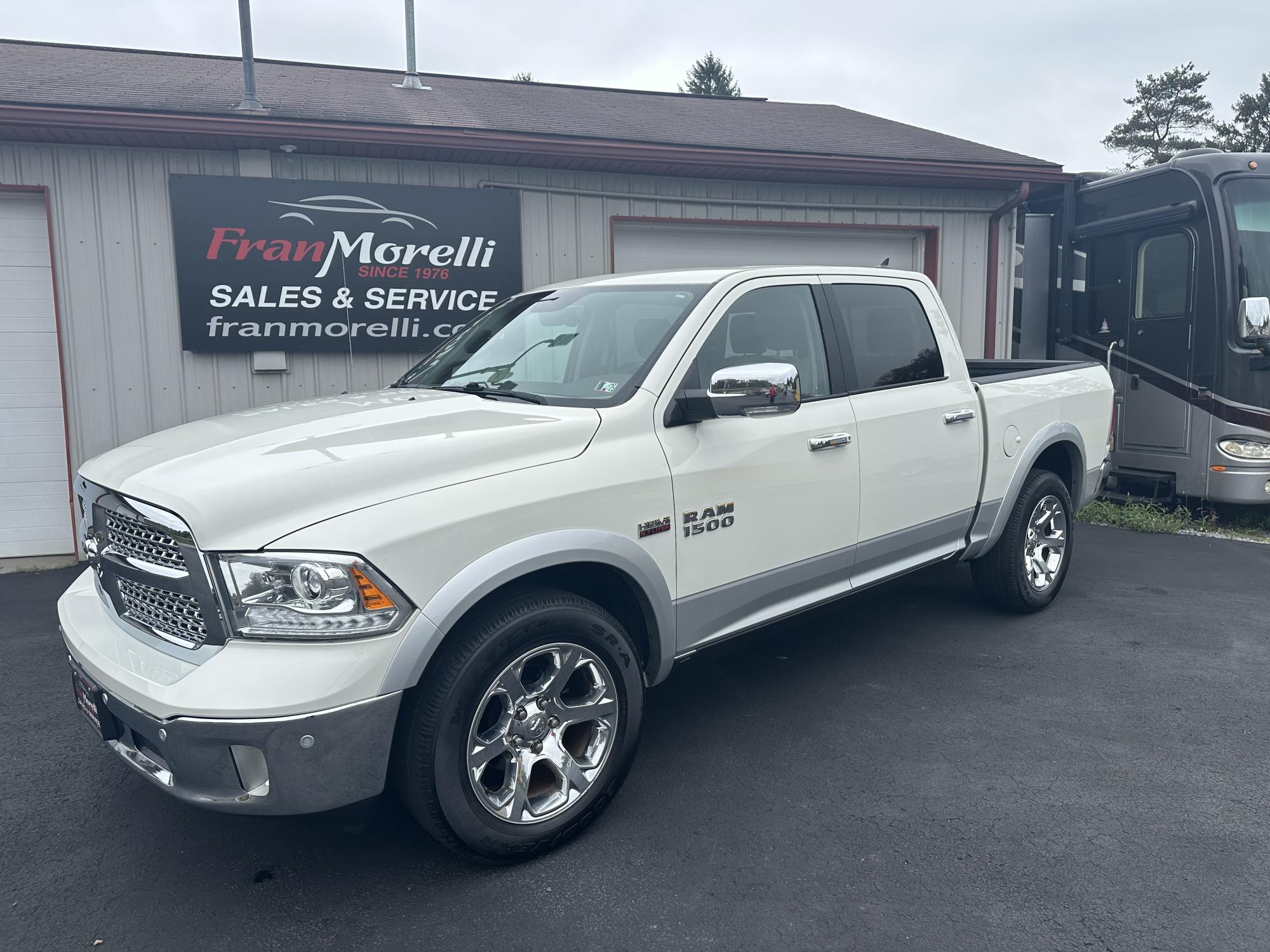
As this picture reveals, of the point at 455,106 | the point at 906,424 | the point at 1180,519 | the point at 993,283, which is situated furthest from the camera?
the point at 993,283

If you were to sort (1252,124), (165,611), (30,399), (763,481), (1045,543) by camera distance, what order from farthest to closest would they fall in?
(1252,124) < (30,399) < (1045,543) < (763,481) < (165,611)

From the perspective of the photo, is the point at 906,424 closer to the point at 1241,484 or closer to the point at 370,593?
the point at 370,593

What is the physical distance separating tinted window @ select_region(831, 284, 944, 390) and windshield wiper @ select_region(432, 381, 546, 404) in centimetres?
157

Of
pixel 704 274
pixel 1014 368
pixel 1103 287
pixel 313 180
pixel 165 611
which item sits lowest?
pixel 165 611

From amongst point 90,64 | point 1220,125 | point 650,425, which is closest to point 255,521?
point 650,425

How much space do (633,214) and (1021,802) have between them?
21.2ft

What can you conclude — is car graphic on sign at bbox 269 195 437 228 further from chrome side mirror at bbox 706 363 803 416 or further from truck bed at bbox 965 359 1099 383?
chrome side mirror at bbox 706 363 803 416

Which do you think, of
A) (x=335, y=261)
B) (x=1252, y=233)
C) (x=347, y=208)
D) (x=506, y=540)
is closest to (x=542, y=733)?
(x=506, y=540)

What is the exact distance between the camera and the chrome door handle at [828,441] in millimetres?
3850

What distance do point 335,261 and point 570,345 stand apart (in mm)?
4557

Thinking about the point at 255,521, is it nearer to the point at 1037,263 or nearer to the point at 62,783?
the point at 62,783

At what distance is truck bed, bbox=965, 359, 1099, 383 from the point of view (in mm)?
5188

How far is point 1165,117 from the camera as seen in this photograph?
144ft

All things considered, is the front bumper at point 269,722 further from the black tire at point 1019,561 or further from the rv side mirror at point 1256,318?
the rv side mirror at point 1256,318
